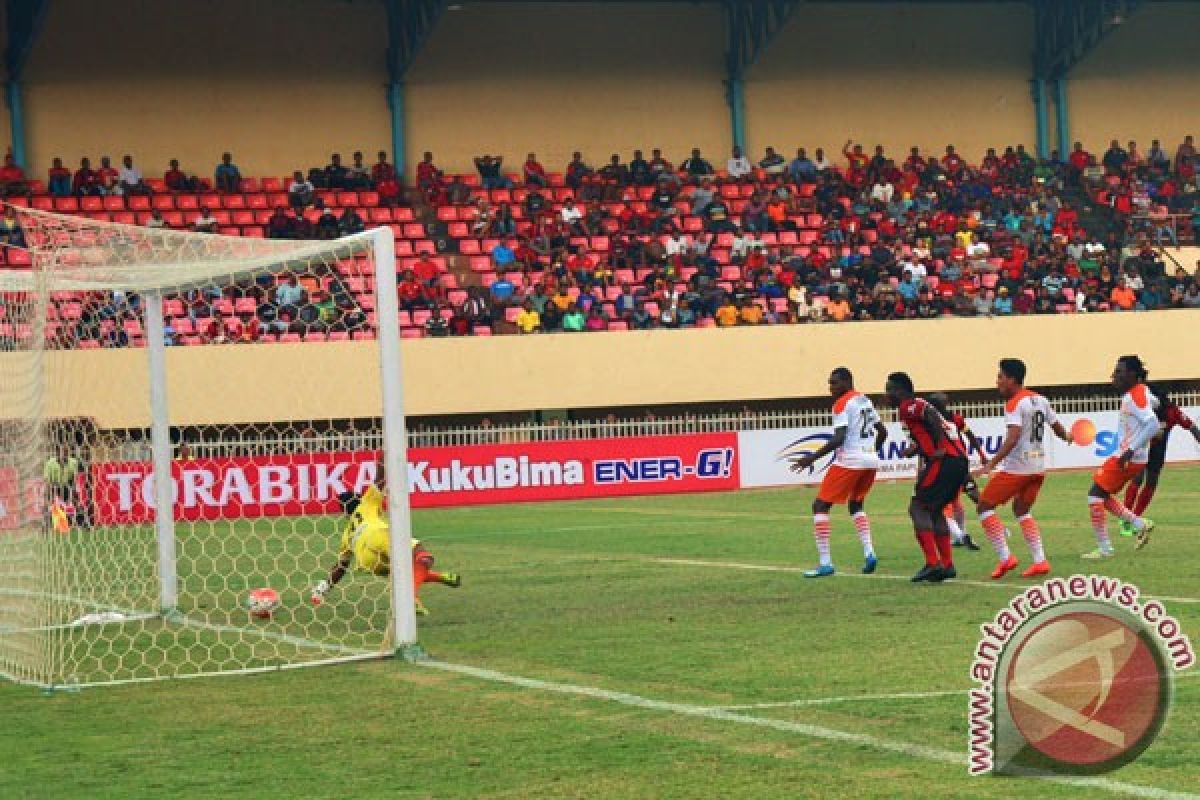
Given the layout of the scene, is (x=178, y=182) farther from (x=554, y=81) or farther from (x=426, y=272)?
(x=554, y=81)

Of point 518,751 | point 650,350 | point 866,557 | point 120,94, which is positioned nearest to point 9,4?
point 120,94

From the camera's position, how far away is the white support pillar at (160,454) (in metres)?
16.3

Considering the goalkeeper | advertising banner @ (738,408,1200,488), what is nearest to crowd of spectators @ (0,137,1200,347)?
advertising banner @ (738,408,1200,488)

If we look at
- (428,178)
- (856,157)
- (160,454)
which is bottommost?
(160,454)

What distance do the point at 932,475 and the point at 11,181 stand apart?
86.0ft

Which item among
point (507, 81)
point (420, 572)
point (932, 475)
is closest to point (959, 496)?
point (932, 475)

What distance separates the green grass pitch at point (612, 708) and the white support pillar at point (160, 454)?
0.68 m

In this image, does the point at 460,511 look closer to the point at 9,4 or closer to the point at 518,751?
the point at 9,4

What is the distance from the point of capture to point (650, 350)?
37.4 m

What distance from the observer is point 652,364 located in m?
37.4

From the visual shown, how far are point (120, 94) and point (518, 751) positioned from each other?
33907mm

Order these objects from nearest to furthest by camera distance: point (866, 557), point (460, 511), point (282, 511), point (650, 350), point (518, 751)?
1. point (518, 751)
2. point (866, 557)
3. point (282, 511)
4. point (460, 511)
5. point (650, 350)

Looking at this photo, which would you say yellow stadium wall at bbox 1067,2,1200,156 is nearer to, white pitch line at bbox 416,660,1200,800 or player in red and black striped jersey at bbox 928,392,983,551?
player in red and black striped jersey at bbox 928,392,983,551

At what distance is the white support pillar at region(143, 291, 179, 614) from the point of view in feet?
53.5
